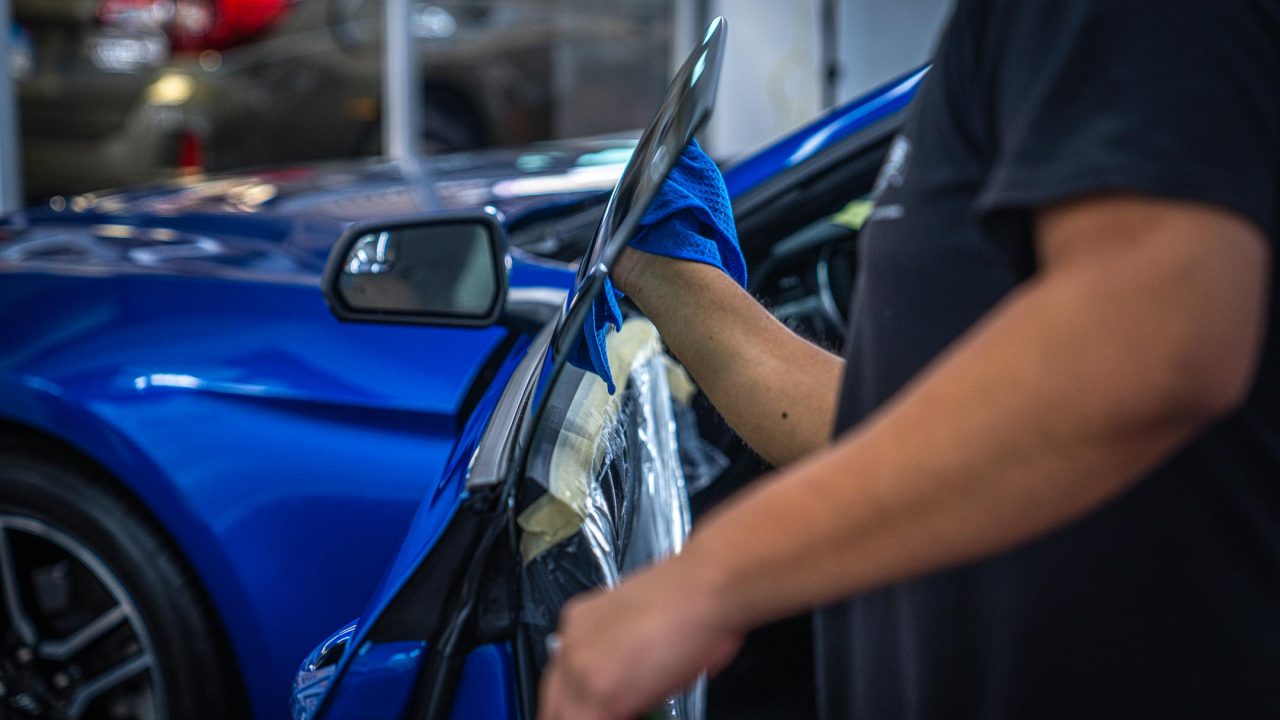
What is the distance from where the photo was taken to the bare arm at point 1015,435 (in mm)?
644

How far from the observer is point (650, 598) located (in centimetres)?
72

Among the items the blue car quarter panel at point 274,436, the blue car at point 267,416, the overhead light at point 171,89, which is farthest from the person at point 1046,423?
the overhead light at point 171,89

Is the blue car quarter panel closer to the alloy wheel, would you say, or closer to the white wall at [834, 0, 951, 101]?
the alloy wheel

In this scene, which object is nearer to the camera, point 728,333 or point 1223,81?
point 1223,81

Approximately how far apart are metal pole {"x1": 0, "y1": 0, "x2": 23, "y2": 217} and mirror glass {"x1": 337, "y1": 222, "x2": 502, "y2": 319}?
139 inches

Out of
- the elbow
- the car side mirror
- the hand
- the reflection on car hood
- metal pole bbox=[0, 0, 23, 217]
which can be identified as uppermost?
metal pole bbox=[0, 0, 23, 217]

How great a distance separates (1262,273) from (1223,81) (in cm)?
10

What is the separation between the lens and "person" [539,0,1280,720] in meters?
0.65

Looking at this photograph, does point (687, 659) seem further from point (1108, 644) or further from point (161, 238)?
point (161, 238)

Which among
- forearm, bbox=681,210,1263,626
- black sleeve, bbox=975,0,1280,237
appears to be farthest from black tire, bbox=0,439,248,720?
black sleeve, bbox=975,0,1280,237

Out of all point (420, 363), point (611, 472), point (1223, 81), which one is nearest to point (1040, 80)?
point (1223, 81)

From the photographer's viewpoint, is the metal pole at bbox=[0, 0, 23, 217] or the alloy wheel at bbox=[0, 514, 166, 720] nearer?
the alloy wheel at bbox=[0, 514, 166, 720]

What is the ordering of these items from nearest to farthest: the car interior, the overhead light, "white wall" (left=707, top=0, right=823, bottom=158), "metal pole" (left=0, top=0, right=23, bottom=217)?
the car interior < "metal pole" (left=0, top=0, right=23, bottom=217) < the overhead light < "white wall" (left=707, top=0, right=823, bottom=158)

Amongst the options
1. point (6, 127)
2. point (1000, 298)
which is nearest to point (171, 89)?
point (6, 127)
